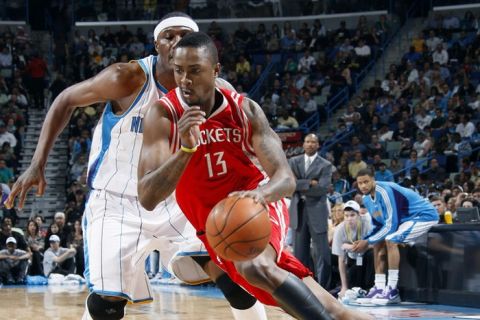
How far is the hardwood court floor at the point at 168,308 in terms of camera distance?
7.61 meters

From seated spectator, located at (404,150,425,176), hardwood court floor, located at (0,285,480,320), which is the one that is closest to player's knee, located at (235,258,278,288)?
hardwood court floor, located at (0,285,480,320)

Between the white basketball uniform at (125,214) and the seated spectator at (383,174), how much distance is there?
9333 mm

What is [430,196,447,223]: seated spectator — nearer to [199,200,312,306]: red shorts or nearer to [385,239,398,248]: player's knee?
[385,239,398,248]: player's knee

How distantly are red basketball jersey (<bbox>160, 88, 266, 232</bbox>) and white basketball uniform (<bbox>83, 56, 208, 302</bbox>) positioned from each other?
594mm

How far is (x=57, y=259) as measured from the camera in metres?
13.2

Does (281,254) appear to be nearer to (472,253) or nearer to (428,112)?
(472,253)

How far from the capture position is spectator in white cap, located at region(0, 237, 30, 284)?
41.6ft

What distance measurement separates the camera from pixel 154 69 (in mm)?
4652

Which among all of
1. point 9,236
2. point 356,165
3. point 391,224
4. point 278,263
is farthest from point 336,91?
point 278,263

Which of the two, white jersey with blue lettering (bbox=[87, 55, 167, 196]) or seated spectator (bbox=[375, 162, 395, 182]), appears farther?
seated spectator (bbox=[375, 162, 395, 182])

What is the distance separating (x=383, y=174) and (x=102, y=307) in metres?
10.0

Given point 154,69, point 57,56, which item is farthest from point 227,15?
point 154,69

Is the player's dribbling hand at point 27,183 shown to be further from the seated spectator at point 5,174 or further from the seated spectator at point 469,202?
the seated spectator at point 5,174

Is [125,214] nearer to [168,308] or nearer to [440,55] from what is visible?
[168,308]
